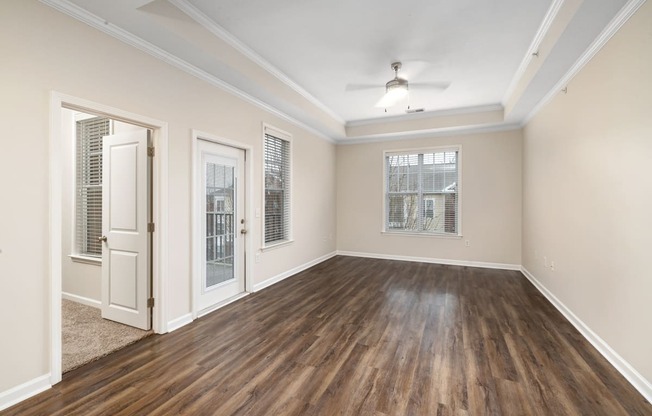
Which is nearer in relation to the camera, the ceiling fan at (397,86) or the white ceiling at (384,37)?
the white ceiling at (384,37)

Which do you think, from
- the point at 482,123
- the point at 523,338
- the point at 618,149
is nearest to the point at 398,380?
the point at 523,338

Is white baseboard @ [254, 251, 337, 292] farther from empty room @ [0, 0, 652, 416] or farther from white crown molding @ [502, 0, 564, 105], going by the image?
white crown molding @ [502, 0, 564, 105]

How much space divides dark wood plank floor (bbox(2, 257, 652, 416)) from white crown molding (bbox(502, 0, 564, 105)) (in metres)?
3.02

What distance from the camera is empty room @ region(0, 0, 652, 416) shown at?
1957 mm

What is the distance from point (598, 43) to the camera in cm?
255

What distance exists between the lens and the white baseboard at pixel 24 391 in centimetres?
183

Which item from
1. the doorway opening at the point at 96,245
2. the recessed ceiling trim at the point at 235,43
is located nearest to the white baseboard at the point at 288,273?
the doorway opening at the point at 96,245

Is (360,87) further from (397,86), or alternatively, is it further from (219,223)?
(219,223)

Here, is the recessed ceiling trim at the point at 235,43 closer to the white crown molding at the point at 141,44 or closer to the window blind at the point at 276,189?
the white crown molding at the point at 141,44

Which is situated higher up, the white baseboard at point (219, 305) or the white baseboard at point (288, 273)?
the white baseboard at point (288, 273)

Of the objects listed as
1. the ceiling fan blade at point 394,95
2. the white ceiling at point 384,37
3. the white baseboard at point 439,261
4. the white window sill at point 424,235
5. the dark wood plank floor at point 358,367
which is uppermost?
the white ceiling at point 384,37

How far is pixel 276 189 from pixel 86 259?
A: 2.70 meters

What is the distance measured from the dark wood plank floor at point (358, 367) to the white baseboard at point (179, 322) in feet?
0.31

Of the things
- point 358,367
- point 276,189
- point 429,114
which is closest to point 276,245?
point 276,189
